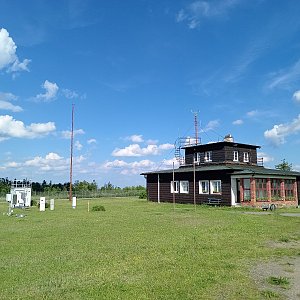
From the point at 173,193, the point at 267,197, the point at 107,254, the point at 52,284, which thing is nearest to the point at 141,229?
the point at 107,254

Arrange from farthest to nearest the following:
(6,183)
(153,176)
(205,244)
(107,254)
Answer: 1. (6,183)
2. (153,176)
3. (205,244)
4. (107,254)

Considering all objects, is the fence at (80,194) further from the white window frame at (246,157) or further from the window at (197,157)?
the white window frame at (246,157)

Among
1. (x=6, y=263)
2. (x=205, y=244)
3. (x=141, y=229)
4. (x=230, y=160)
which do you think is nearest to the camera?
(x=6, y=263)

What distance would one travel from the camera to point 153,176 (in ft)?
141

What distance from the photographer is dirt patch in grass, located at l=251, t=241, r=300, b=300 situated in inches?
254

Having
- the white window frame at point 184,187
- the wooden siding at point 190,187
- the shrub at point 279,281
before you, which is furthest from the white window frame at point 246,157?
the shrub at point 279,281

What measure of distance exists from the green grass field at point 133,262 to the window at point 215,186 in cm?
1900

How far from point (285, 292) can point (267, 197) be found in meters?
28.0

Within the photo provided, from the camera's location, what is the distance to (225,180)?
33156mm

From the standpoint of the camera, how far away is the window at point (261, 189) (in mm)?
32366

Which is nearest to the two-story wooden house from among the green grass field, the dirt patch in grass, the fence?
the green grass field

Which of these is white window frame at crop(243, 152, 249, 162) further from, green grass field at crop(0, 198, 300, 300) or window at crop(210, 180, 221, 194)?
green grass field at crop(0, 198, 300, 300)

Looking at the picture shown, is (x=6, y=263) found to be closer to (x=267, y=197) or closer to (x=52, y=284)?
(x=52, y=284)

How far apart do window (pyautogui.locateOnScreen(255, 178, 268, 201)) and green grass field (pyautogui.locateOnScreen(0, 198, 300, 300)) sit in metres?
17.7
